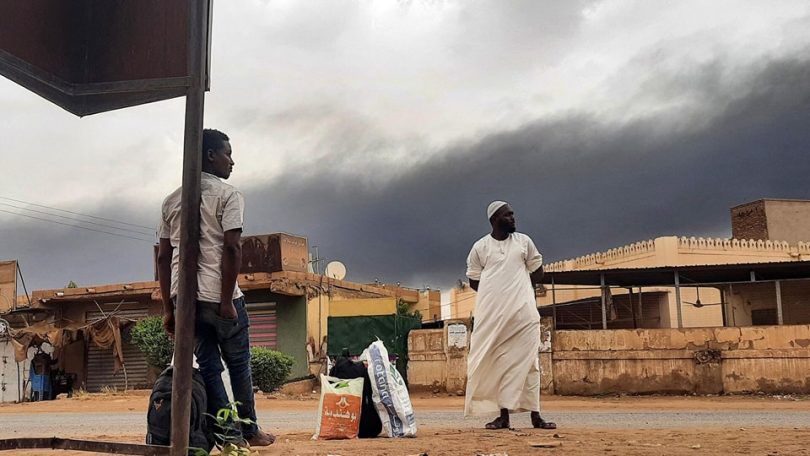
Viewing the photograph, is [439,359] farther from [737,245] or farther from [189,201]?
[737,245]

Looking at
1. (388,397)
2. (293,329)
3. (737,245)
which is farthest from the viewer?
(737,245)

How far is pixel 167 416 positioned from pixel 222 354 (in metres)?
0.66

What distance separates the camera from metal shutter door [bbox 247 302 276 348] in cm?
2444

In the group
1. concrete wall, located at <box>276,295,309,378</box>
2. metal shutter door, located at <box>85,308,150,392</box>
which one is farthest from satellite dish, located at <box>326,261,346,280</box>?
metal shutter door, located at <box>85,308,150,392</box>

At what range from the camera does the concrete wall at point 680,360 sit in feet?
48.8

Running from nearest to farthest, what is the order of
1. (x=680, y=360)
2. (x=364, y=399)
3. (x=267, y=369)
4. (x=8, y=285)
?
(x=364, y=399) < (x=680, y=360) < (x=267, y=369) < (x=8, y=285)

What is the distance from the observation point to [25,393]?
76.1 feet

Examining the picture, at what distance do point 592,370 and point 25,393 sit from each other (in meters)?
17.0

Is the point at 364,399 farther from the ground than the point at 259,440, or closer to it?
farther from the ground

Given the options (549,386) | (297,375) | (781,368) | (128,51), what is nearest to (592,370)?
(549,386)

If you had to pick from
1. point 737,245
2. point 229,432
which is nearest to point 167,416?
point 229,432

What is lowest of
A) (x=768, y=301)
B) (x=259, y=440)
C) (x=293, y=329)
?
(x=259, y=440)

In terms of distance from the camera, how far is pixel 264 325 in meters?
24.5

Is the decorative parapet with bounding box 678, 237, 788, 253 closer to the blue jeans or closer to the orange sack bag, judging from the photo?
the orange sack bag
